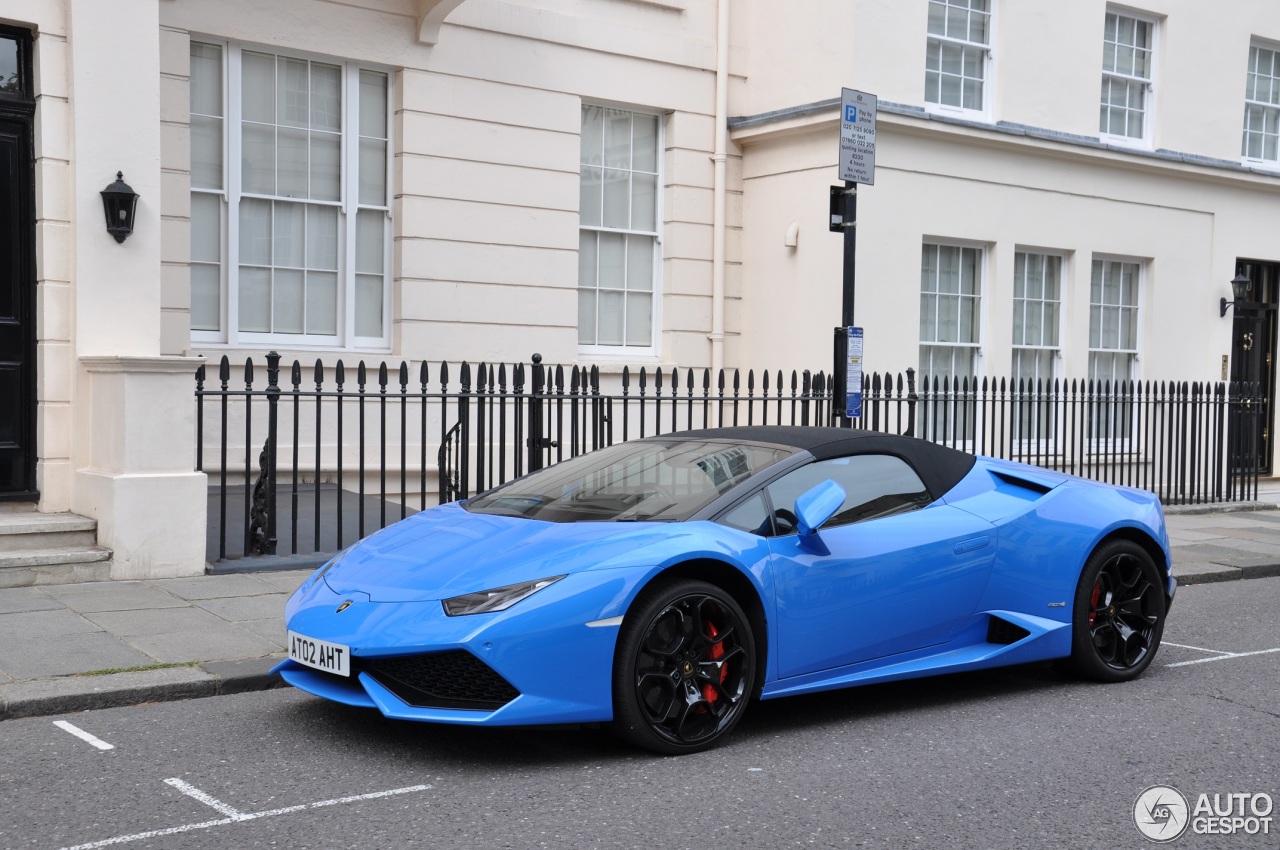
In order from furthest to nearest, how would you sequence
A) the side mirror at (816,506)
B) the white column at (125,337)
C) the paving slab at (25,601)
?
1. the white column at (125,337)
2. the paving slab at (25,601)
3. the side mirror at (816,506)

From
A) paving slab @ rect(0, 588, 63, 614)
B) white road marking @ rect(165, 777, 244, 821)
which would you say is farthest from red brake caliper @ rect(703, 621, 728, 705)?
paving slab @ rect(0, 588, 63, 614)

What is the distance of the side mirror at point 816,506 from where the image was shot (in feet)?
18.0

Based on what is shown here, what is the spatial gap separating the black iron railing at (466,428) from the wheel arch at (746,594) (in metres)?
4.05

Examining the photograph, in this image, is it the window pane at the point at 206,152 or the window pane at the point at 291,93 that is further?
the window pane at the point at 291,93

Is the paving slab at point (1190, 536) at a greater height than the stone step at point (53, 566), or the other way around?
the stone step at point (53, 566)

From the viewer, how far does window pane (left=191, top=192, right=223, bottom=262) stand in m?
11.7

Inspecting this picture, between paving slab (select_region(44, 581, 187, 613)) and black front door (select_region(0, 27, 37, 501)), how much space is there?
1214 mm

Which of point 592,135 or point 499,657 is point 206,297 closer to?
point 592,135

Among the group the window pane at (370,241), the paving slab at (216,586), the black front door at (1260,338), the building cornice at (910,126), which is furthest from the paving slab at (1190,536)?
the paving slab at (216,586)

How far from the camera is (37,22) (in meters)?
8.86

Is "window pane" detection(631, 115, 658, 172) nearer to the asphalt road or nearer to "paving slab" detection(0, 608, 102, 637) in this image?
"paving slab" detection(0, 608, 102, 637)

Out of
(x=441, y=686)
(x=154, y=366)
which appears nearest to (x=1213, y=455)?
(x=154, y=366)

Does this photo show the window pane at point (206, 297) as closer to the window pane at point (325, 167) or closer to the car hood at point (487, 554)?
the window pane at point (325, 167)

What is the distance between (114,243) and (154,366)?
98cm
